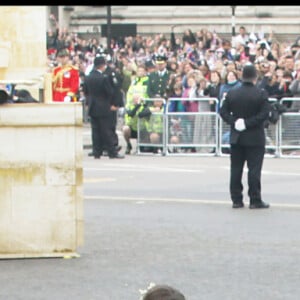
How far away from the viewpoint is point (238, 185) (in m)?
14.0

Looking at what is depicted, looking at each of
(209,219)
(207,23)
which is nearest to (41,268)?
(209,219)

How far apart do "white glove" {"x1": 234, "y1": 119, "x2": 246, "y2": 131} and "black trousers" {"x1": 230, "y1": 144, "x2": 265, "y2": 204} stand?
25 cm

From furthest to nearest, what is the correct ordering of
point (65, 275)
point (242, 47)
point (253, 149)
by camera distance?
1. point (242, 47)
2. point (253, 149)
3. point (65, 275)

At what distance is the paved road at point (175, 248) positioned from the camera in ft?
29.5

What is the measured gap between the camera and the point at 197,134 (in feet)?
74.9

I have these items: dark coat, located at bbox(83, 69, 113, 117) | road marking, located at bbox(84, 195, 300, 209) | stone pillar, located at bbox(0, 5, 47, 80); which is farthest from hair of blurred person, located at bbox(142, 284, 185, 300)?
dark coat, located at bbox(83, 69, 113, 117)

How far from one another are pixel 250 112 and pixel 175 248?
3452 mm

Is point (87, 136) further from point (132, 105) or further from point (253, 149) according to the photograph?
point (253, 149)

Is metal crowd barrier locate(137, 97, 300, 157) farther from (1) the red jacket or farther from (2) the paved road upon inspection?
(2) the paved road

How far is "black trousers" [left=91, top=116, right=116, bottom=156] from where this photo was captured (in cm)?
2206

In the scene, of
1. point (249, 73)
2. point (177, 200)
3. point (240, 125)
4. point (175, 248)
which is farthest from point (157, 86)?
point (175, 248)

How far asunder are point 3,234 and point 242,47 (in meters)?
23.7

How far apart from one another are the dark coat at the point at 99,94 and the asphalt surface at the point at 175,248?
4661mm

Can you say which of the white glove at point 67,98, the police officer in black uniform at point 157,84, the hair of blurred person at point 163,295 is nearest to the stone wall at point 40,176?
the hair of blurred person at point 163,295
